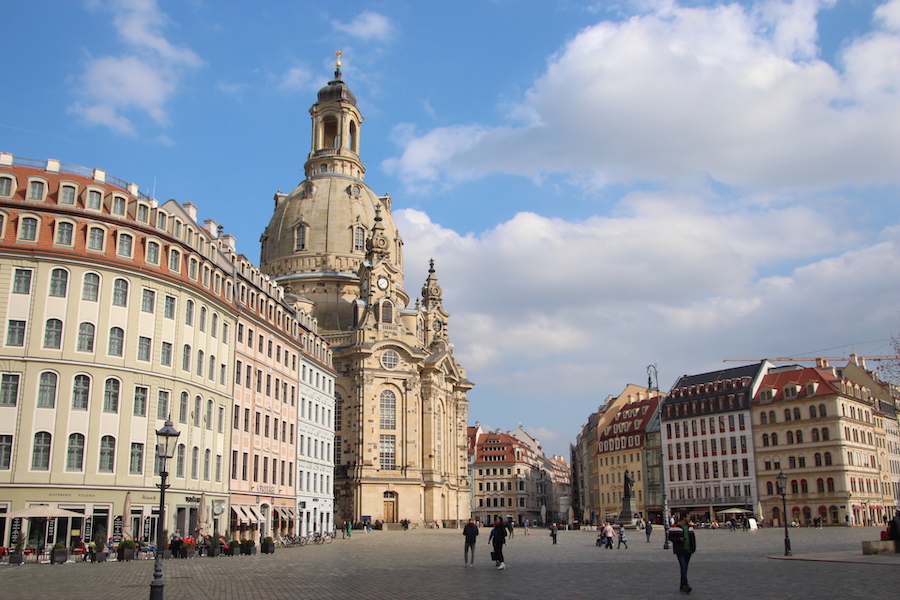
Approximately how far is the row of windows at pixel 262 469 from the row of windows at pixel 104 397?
222 inches

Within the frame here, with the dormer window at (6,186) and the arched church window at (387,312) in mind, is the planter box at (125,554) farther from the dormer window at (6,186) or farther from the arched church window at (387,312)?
the arched church window at (387,312)

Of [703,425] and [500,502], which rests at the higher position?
[703,425]

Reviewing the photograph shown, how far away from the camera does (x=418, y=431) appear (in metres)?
105

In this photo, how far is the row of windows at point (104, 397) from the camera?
3941 cm

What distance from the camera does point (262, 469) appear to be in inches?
2235

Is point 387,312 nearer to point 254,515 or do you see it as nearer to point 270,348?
point 270,348

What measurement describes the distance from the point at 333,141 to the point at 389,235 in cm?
2312

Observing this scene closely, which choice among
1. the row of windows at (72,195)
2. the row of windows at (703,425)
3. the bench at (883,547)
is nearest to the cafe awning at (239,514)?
the row of windows at (72,195)

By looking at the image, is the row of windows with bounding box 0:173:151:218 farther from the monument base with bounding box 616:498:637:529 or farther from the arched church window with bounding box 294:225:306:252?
the arched church window with bounding box 294:225:306:252

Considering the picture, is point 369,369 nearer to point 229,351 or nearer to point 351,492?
point 351,492

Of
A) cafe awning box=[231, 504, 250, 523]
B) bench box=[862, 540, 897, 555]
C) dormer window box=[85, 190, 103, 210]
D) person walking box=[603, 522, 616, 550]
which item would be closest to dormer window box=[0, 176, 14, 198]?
dormer window box=[85, 190, 103, 210]

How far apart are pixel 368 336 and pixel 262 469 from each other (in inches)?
1895

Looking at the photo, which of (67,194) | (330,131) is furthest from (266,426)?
(330,131)

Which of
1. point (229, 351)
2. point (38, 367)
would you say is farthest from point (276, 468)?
point (38, 367)
